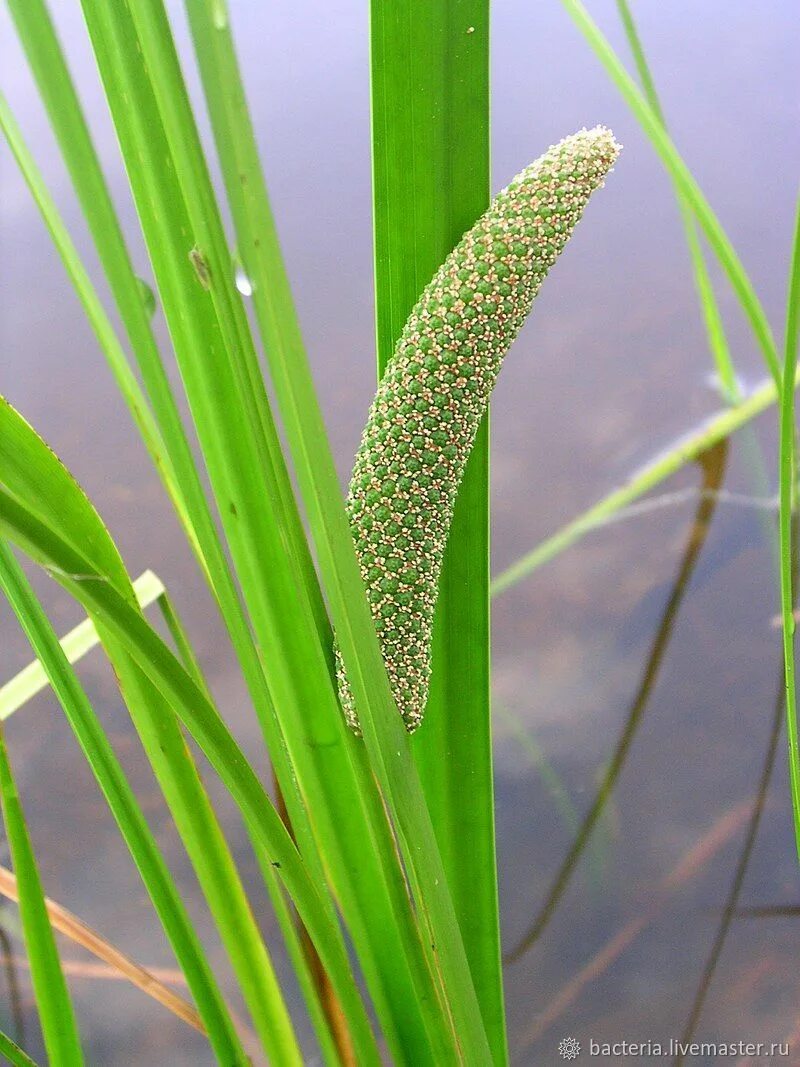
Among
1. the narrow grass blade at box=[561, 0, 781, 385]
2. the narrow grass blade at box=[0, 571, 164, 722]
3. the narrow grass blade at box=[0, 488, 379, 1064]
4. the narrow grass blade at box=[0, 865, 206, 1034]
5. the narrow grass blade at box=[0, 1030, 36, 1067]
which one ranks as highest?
the narrow grass blade at box=[561, 0, 781, 385]

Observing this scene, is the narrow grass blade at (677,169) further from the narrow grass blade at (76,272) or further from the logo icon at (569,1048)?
the logo icon at (569,1048)

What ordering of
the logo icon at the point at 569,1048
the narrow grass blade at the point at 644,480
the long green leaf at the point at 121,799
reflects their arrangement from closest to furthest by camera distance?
the long green leaf at the point at 121,799 < the logo icon at the point at 569,1048 < the narrow grass blade at the point at 644,480

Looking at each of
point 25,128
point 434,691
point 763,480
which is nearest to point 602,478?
point 763,480

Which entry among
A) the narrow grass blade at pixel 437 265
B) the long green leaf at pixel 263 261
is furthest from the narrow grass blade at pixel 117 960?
the long green leaf at pixel 263 261

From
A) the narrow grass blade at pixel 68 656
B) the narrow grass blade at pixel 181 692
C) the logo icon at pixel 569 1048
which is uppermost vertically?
the narrow grass blade at pixel 68 656

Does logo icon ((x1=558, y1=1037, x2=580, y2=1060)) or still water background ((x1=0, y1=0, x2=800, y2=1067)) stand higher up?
still water background ((x1=0, y1=0, x2=800, y2=1067))

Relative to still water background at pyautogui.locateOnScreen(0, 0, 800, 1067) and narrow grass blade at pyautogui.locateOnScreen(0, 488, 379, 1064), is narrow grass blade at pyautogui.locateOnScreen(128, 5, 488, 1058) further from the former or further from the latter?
still water background at pyautogui.locateOnScreen(0, 0, 800, 1067)

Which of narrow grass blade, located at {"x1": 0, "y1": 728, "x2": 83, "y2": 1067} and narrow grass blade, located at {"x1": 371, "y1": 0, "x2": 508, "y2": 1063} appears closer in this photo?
narrow grass blade, located at {"x1": 371, "y1": 0, "x2": 508, "y2": 1063}

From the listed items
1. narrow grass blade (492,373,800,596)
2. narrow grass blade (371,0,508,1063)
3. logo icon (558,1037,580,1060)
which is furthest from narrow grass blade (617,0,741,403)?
logo icon (558,1037,580,1060)
